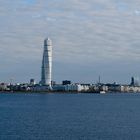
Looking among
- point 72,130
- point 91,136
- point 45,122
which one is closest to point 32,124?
point 45,122

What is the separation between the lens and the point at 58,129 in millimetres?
70125

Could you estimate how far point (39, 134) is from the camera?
6525cm

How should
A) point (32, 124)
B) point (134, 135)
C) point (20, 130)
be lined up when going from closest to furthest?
point (134, 135)
point (20, 130)
point (32, 124)

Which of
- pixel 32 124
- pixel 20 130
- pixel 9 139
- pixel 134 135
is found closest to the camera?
pixel 9 139

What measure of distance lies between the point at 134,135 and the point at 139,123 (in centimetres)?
1568

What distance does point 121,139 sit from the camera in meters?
61.1

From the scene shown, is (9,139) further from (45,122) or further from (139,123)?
(139,123)

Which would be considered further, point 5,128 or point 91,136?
point 5,128

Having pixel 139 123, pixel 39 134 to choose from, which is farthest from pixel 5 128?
pixel 139 123

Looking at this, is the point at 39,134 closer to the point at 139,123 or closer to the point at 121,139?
the point at 121,139

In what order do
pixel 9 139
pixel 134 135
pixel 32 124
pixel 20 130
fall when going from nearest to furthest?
pixel 9 139
pixel 134 135
pixel 20 130
pixel 32 124

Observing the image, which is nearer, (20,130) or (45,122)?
(20,130)

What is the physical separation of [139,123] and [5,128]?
71.1 feet

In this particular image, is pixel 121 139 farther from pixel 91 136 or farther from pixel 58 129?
pixel 58 129
